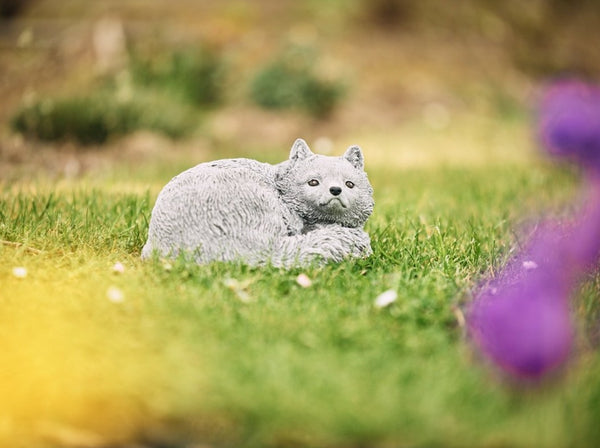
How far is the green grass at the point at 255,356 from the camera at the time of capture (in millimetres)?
2371

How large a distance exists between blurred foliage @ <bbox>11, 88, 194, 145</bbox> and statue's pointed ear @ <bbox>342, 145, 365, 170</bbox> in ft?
13.7

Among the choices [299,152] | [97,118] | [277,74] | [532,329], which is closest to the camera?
[532,329]

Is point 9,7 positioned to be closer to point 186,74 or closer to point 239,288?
point 186,74

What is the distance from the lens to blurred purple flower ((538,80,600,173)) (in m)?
2.64

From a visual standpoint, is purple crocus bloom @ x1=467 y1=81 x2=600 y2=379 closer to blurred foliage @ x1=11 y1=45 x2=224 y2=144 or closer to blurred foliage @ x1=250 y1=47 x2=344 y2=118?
blurred foliage @ x1=11 y1=45 x2=224 y2=144

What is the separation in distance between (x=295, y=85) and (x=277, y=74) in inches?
12.5

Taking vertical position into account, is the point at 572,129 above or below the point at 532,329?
above

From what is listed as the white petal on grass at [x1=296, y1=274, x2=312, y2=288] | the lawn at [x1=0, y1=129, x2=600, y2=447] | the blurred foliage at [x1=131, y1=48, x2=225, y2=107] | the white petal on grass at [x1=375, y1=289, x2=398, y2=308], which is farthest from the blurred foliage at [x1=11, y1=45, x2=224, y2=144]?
the white petal on grass at [x1=375, y1=289, x2=398, y2=308]

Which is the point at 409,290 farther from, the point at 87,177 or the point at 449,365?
the point at 87,177

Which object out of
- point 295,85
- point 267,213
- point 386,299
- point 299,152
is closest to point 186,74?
point 295,85

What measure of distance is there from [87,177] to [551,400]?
456cm

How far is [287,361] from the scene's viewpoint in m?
2.68

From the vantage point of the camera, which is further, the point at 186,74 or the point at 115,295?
the point at 186,74

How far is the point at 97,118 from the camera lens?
24.9ft
